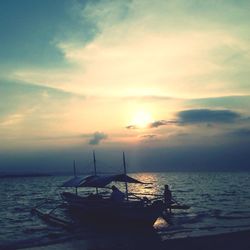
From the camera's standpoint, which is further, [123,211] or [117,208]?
[117,208]

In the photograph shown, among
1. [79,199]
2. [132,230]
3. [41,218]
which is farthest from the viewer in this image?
[41,218]

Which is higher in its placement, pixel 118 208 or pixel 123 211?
pixel 118 208

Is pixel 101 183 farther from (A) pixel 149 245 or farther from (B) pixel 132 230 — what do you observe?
(A) pixel 149 245

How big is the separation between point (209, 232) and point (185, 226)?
3.56m

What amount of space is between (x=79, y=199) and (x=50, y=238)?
28.6 ft

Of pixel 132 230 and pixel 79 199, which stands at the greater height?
pixel 79 199

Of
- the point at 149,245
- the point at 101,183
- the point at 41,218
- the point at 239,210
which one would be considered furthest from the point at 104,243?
the point at 239,210

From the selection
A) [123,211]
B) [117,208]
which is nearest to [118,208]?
[117,208]

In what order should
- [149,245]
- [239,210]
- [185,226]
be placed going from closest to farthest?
[149,245] → [185,226] → [239,210]

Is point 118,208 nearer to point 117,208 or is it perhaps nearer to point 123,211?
point 117,208

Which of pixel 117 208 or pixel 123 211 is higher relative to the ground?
pixel 117 208

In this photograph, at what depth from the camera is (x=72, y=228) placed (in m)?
28.6

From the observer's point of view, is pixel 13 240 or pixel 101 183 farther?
pixel 101 183

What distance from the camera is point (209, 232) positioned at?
87.0 ft
